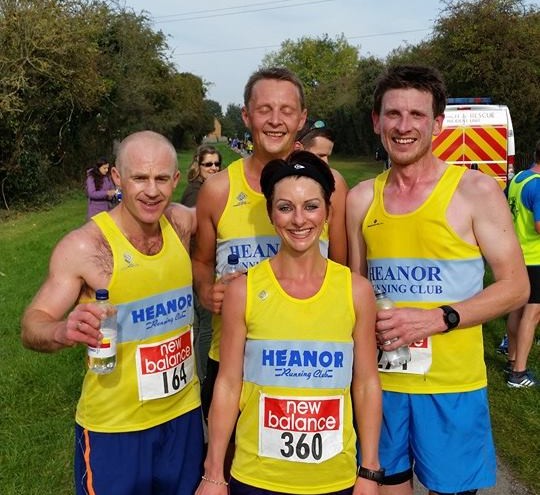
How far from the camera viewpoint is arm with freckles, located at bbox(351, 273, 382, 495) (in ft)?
8.09

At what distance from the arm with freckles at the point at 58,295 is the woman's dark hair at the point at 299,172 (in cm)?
82

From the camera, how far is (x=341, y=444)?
247cm

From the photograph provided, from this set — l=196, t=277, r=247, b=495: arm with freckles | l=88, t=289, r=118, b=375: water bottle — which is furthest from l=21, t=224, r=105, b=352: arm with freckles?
l=196, t=277, r=247, b=495: arm with freckles

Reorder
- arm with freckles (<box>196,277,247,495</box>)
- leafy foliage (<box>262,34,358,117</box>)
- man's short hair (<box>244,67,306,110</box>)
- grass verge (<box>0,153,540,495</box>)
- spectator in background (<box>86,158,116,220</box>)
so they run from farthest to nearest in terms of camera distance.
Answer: leafy foliage (<box>262,34,358,117</box>)
spectator in background (<box>86,158,116,220</box>)
grass verge (<box>0,153,540,495</box>)
man's short hair (<box>244,67,306,110</box>)
arm with freckles (<box>196,277,247,495</box>)

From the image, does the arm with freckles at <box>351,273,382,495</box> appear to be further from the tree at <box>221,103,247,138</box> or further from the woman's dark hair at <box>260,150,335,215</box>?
the tree at <box>221,103,247,138</box>

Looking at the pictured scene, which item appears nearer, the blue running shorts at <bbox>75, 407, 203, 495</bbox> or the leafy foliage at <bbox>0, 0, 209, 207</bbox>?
the blue running shorts at <bbox>75, 407, 203, 495</bbox>

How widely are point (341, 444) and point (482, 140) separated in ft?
32.6

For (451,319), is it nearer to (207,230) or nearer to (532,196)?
(207,230)

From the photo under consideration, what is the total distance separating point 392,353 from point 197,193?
387cm

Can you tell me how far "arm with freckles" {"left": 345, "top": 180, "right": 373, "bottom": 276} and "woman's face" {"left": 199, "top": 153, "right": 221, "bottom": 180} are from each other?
4.15 meters

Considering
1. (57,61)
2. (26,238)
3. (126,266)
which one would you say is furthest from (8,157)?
(126,266)

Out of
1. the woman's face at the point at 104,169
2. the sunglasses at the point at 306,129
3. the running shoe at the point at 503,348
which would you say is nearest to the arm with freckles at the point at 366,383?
the sunglasses at the point at 306,129

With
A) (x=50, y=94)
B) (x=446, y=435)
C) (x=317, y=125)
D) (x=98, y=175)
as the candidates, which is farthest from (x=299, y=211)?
(x=50, y=94)

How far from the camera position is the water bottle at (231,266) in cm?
279
